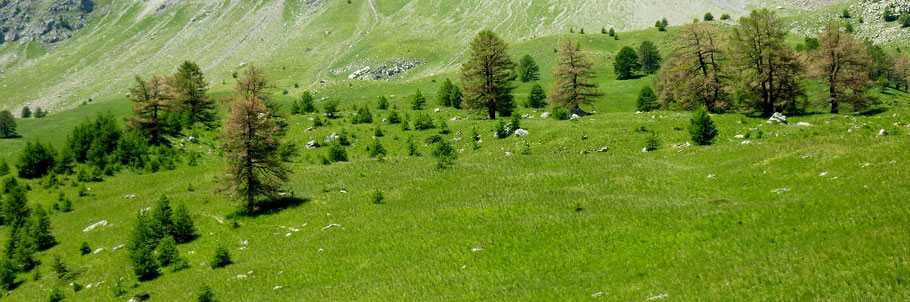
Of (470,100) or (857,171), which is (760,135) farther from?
(470,100)

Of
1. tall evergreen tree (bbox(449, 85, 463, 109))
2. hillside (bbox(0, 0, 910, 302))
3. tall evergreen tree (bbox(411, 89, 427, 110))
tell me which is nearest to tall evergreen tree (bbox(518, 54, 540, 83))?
tall evergreen tree (bbox(449, 85, 463, 109))

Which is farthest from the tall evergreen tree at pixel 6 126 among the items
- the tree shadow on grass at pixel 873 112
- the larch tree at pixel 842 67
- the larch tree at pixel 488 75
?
the tree shadow on grass at pixel 873 112

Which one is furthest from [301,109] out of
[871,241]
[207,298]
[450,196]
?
[871,241]

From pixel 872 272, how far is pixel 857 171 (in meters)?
14.4

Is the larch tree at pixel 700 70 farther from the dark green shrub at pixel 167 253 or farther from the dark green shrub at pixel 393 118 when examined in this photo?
the dark green shrub at pixel 167 253

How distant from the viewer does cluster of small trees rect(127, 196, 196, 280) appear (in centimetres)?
3031

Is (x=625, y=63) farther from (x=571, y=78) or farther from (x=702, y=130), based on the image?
(x=702, y=130)

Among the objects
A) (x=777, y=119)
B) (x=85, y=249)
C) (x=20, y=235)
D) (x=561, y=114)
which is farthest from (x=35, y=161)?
(x=777, y=119)

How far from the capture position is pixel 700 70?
6081 centimetres

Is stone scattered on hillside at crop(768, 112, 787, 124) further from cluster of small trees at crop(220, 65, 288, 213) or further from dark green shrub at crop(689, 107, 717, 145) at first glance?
cluster of small trees at crop(220, 65, 288, 213)

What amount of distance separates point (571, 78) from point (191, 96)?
56290mm

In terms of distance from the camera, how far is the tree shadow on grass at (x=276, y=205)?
38031mm

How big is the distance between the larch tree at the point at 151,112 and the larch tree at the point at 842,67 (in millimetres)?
75329

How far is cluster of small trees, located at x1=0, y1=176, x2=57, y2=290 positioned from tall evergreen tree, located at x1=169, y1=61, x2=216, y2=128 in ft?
92.6
